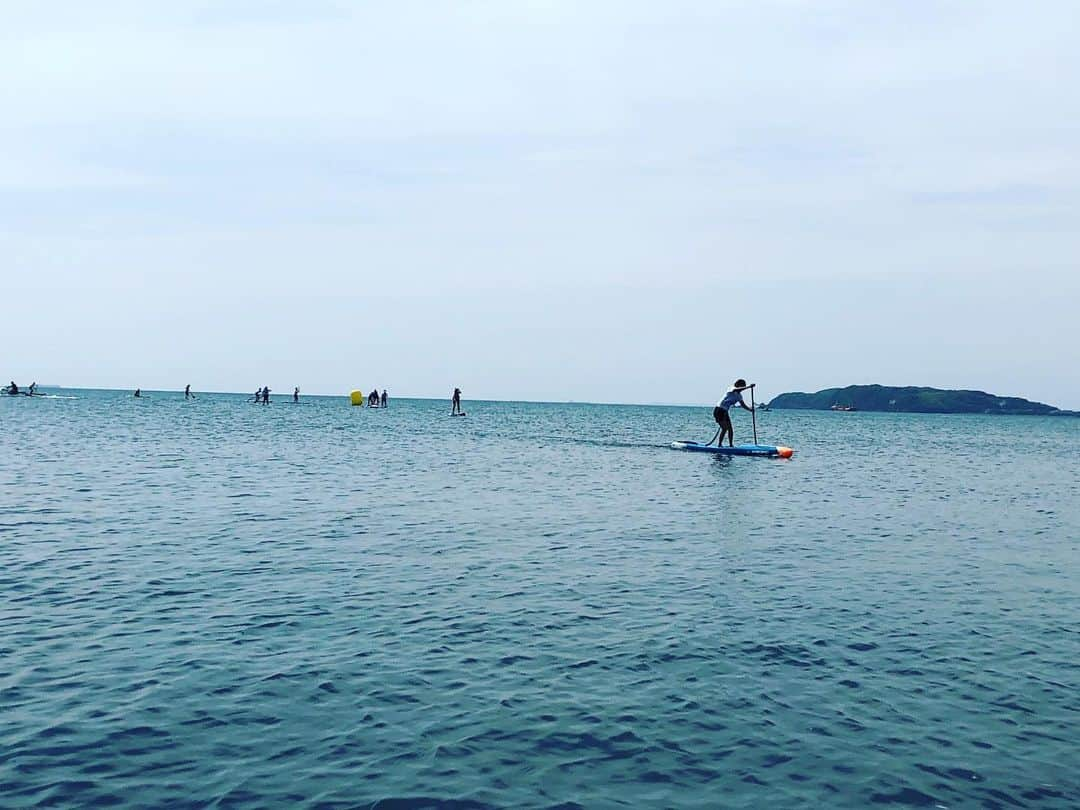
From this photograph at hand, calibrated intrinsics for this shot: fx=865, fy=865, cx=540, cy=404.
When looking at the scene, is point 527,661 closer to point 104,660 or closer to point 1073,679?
point 104,660

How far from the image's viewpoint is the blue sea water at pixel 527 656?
8.35 m

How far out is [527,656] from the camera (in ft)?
39.4

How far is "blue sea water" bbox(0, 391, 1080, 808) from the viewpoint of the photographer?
329 inches

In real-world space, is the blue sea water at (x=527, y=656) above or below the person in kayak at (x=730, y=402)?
below

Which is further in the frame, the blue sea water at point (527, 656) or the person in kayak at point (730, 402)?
the person in kayak at point (730, 402)

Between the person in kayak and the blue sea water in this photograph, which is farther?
the person in kayak

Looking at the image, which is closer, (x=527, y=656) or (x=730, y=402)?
(x=527, y=656)

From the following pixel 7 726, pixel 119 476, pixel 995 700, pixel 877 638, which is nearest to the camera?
pixel 7 726

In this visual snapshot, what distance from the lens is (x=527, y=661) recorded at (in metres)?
11.8

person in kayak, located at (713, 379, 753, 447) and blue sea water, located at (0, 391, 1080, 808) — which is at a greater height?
person in kayak, located at (713, 379, 753, 447)

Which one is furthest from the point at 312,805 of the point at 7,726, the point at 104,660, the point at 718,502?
the point at 718,502

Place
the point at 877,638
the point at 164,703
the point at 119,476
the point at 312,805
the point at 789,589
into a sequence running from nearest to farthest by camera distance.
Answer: the point at 312,805 → the point at 164,703 → the point at 877,638 → the point at 789,589 → the point at 119,476

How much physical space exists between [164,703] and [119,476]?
27.2 metres

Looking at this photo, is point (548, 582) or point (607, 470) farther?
point (607, 470)
